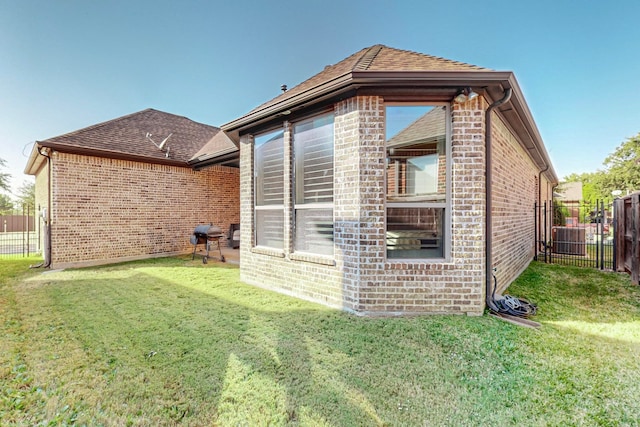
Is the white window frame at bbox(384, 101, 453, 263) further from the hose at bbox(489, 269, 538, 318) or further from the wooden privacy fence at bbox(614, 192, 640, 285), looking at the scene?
the wooden privacy fence at bbox(614, 192, 640, 285)

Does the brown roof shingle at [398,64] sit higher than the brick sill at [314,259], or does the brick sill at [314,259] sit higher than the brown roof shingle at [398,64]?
the brown roof shingle at [398,64]

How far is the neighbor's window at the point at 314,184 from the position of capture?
461cm

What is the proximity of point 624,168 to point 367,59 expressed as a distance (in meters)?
38.3

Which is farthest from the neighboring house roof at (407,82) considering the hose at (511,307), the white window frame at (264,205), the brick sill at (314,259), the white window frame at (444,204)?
the hose at (511,307)

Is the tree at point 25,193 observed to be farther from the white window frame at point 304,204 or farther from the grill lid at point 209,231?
the white window frame at point 304,204

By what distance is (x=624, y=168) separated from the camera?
89.4 ft

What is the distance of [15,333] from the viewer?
11.8 feet

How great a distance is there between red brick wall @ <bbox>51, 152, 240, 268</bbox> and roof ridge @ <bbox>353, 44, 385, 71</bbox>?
8177 mm

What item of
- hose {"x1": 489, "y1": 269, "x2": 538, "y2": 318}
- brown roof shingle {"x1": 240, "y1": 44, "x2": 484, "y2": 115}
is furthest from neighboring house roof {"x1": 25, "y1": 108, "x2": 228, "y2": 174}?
hose {"x1": 489, "y1": 269, "x2": 538, "y2": 318}

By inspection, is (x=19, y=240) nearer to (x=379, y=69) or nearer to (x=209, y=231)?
(x=209, y=231)

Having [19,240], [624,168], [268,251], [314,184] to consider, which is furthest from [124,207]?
[624,168]

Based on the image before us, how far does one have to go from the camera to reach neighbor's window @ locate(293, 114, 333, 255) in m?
4.61

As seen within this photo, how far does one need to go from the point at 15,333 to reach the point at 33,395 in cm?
200

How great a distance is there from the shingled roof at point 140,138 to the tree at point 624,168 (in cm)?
3752
